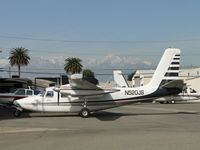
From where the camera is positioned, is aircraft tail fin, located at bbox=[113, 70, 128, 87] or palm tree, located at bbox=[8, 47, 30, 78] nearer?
aircraft tail fin, located at bbox=[113, 70, 128, 87]

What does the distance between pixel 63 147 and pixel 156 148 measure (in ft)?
9.36

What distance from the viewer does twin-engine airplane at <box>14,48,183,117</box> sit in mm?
29641

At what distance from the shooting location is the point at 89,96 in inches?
1188

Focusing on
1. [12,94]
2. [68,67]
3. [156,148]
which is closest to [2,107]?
[12,94]

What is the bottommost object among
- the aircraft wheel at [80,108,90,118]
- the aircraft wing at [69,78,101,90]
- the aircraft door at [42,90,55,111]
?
the aircraft wheel at [80,108,90,118]

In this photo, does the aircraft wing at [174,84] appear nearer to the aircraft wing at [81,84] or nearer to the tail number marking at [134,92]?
the tail number marking at [134,92]

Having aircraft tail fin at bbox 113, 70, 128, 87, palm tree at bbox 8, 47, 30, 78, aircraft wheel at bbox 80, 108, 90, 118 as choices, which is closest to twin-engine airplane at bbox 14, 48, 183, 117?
aircraft wheel at bbox 80, 108, 90, 118

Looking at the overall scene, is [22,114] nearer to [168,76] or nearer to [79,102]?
[79,102]

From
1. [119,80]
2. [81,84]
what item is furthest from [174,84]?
[119,80]

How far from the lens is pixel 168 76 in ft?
106

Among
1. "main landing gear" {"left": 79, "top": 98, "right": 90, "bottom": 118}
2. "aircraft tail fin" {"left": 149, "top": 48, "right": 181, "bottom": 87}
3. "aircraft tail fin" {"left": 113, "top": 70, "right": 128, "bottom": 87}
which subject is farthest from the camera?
"aircraft tail fin" {"left": 113, "top": 70, "right": 128, "bottom": 87}

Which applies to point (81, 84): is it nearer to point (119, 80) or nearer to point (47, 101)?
point (47, 101)

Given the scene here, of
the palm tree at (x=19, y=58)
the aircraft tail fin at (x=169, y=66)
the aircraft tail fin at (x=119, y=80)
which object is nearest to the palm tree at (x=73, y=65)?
the palm tree at (x=19, y=58)

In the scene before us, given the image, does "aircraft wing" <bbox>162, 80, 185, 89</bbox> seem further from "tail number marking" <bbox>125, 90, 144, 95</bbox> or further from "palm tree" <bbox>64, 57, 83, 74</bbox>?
"palm tree" <bbox>64, 57, 83, 74</bbox>
